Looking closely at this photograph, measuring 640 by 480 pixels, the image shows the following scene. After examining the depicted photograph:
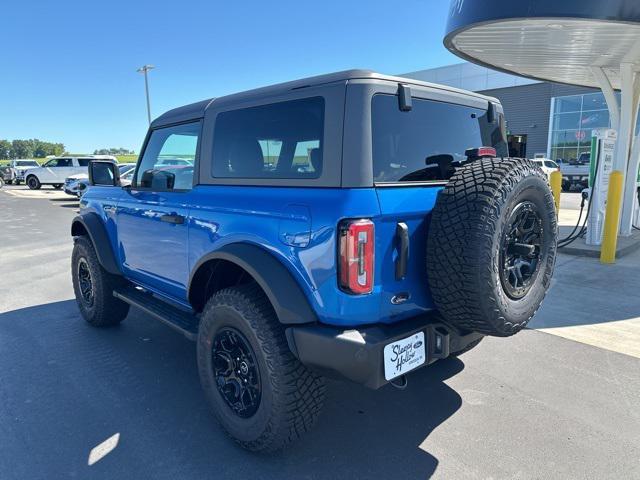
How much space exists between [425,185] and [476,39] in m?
6.96

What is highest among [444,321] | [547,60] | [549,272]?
[547,60]

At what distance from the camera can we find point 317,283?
7.23 ft

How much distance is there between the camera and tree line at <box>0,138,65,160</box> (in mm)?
93125

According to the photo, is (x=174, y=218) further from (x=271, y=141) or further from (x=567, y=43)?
(x=567, y=43)

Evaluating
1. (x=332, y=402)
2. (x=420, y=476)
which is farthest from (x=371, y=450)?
(x=332, y=402)

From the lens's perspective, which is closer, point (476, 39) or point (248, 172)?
point (248, 172)

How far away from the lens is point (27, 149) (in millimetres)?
97375

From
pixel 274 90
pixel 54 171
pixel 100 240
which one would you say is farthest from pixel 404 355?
pixel 54 171

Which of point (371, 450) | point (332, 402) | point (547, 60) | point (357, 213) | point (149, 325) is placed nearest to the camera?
point (357, 213)

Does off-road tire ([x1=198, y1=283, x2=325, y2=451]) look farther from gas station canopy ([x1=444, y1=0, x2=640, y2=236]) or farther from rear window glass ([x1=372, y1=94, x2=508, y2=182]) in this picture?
gas station canopy ([x1=444, y1=0, x2=640, y2=236])

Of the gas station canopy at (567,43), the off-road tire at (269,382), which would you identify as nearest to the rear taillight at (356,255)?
the off-road tire at (269,382)

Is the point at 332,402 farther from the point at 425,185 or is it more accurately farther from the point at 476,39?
the point at 476,39

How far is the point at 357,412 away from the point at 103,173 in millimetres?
3114

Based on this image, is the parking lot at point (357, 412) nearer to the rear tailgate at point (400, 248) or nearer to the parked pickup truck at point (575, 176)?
the rear tailgate at point (400, 248)
